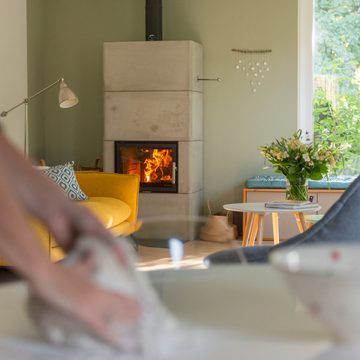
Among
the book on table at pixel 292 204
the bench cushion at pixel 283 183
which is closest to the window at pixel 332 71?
the bench cushion at pixel 283 183

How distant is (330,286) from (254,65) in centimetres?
524

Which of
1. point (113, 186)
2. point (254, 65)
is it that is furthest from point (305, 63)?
point (113, 186)

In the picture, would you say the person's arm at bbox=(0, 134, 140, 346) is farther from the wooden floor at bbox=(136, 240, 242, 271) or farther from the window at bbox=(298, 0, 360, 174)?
the window at bbox=(298, 0, 360, 174)

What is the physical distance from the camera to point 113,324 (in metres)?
0.28

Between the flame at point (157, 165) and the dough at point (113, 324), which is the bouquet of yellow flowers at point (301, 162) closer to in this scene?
the flame at point (157, 165)

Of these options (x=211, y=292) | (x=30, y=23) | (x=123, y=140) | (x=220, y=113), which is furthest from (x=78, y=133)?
(x=211, y=292)

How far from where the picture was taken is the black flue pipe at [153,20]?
5.24 meters

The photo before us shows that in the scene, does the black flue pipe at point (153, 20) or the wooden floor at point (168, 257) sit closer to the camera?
the wooden floor at point (168, 257)

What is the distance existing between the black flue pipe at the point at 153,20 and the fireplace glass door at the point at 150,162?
3.86ft

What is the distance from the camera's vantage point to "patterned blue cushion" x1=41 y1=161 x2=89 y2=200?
4035 mm

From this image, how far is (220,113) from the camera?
5523 mm

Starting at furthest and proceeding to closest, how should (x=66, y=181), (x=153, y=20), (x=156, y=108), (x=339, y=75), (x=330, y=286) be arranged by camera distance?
(x=339, y=75)
(x=153, y=20)
(x=156, y=108)
(x=66, y=181)
(x=330, y=286)

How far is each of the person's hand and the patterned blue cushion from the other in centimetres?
383

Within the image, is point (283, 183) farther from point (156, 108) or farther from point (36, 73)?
point (36, 73)
